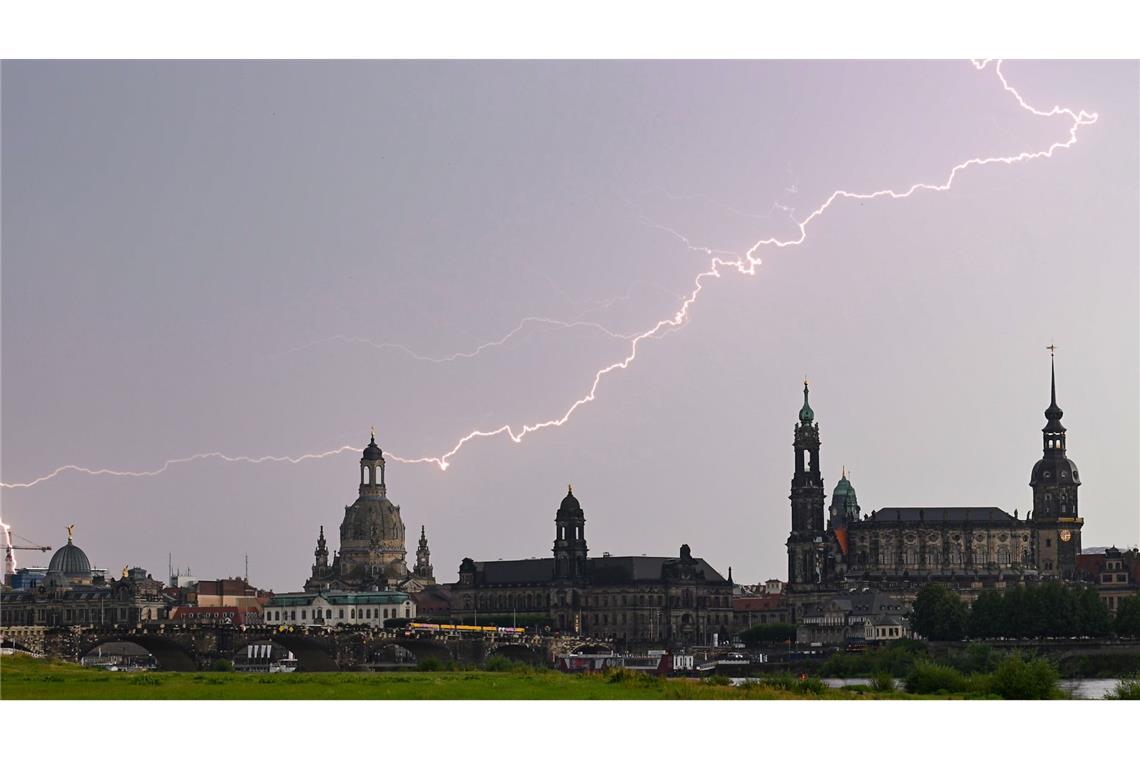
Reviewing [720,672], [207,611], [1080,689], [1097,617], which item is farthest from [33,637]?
[207,611]

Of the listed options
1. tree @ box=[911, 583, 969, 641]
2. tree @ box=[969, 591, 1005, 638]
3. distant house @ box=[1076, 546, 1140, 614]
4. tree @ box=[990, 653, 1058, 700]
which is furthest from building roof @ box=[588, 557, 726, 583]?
tree @ box=[990, 653, 1058, 700]

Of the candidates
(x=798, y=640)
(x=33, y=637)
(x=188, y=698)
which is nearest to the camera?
(x=188, y=698)

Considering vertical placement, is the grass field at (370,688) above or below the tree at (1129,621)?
below

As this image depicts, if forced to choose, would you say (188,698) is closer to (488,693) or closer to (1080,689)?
(488,693)

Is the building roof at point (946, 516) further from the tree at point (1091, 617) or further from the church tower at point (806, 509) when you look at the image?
the tree at point (1091, 617)

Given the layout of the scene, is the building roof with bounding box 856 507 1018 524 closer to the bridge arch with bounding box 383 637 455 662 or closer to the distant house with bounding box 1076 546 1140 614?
the distant house with bounding box 1076 546 1140 614

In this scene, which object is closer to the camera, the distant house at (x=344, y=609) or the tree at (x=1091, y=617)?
the tree at (x=1091, y=617)

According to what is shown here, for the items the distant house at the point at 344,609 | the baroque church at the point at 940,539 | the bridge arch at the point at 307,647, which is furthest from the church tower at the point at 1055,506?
the bridge arch at the point at 307,647
